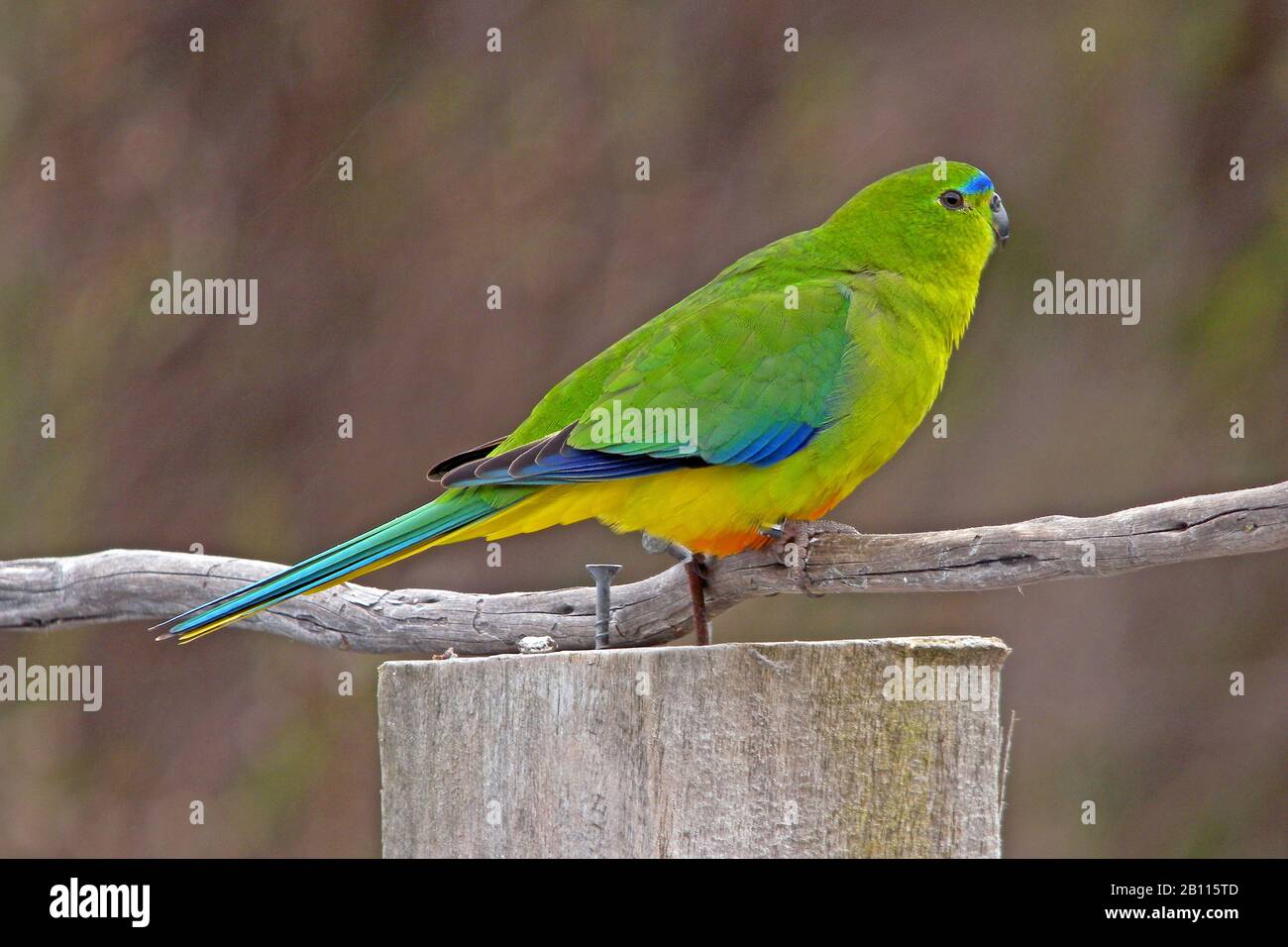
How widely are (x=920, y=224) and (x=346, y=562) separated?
2.04 meters

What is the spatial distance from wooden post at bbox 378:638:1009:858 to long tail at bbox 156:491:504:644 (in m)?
0.84

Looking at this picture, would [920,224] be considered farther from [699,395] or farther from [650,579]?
[650,579]

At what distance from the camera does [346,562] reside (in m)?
3.35

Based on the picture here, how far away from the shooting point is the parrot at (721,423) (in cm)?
363

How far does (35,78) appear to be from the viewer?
7.60 meters

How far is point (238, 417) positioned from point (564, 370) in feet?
5.58

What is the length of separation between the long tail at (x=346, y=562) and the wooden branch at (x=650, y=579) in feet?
1.45

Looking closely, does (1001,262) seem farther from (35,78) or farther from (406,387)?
(35,78)

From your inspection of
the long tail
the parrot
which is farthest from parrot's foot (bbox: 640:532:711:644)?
the long tail

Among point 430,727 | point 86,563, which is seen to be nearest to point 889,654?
point 430,727
